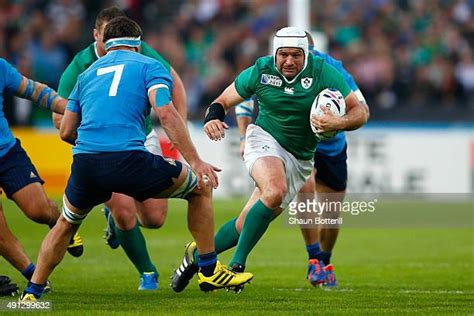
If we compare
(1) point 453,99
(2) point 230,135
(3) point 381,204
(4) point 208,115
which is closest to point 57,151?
(2) point 230,135

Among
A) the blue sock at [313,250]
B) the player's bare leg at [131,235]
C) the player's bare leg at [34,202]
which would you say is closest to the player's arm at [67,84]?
the player's bare leg at [34,202]

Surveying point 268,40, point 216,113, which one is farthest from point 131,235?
point 268,40

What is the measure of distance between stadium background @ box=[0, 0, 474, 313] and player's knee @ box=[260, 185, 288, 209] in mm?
5199

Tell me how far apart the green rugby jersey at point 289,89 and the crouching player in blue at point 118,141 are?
1.43 m

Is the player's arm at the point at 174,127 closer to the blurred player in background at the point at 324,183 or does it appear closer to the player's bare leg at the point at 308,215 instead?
the blurred player in background at the point at 324,183

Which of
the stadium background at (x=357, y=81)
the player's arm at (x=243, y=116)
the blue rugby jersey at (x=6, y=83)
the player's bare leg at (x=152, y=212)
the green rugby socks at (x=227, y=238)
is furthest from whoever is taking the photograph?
the stadium background at (x=357, y=81)

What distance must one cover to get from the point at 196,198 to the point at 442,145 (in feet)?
47.0

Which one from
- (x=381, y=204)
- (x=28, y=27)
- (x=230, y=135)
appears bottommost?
(x=381, y=204)

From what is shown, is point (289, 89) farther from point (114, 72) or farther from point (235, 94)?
point (114, 72)

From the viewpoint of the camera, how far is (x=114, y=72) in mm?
8648

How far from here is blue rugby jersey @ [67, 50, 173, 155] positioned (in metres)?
8.55

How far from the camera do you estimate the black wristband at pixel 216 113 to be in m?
9.70

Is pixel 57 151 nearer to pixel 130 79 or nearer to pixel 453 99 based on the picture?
pixel 453 99

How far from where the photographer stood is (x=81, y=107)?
346 inches
